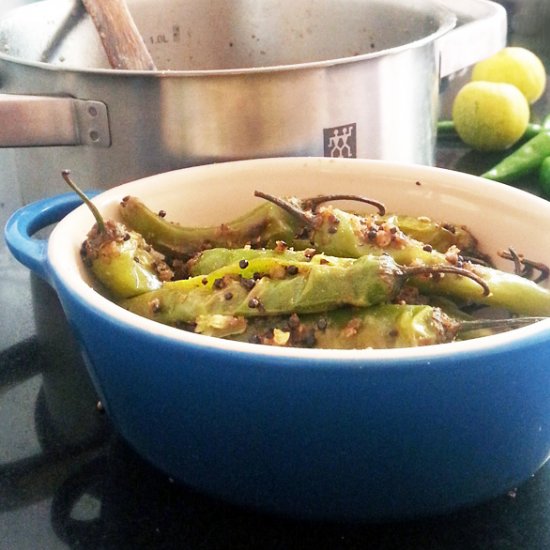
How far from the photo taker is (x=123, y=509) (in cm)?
42

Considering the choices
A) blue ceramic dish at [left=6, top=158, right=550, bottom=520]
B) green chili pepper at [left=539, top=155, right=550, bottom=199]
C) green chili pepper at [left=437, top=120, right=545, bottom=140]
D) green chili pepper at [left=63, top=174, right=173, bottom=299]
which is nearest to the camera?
blue ceramic dish at [left=6, top=158, right=550, bottom=520]

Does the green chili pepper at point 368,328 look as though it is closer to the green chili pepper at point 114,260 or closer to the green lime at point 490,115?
the green chili pepper at point 114,260

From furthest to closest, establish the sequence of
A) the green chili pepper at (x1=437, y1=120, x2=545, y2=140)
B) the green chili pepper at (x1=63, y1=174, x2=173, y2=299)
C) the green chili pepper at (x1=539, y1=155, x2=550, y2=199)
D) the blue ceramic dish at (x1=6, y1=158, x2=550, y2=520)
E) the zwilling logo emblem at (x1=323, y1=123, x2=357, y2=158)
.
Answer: the green chili pepper at (x1=437, y1=120, x2=545, y2=140) < the green chili pepper at (x1=539, y1=155, x2=550, y2=199) < the zwilling logo emblem at (x1=323, y1=123, x2=357, y2=158) < the green chili pepper at (x1=63, y1=174, x2=173, y2=299) < the blue ceramic dish at (x1=6, y1=158, x2=550, y2=520)

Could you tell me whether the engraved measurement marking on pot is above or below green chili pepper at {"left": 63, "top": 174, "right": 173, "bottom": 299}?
above

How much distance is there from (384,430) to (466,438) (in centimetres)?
4

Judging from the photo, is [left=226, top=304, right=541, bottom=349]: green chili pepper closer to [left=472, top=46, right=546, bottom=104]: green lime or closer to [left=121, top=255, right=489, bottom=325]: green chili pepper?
[left=121, top=255, right=489, bottom=325]: green chili pepper

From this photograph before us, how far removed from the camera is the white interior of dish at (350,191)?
468 mm

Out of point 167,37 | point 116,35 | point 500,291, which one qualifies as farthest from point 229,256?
point 167,37

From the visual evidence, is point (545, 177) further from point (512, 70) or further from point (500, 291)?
point (500, 291)

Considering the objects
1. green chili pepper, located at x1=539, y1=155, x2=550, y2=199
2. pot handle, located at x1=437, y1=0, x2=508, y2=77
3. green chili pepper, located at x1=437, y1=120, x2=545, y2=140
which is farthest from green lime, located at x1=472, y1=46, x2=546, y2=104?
pot handle, located at x1=437, y1=0, x2=508, y2=77

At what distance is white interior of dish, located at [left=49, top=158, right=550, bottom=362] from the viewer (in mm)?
468

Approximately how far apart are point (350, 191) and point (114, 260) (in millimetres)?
164

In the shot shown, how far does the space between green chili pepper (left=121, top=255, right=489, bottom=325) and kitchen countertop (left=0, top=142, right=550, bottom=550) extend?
0.30 feet

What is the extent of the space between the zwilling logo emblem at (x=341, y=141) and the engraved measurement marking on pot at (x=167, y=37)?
35 centimetres
